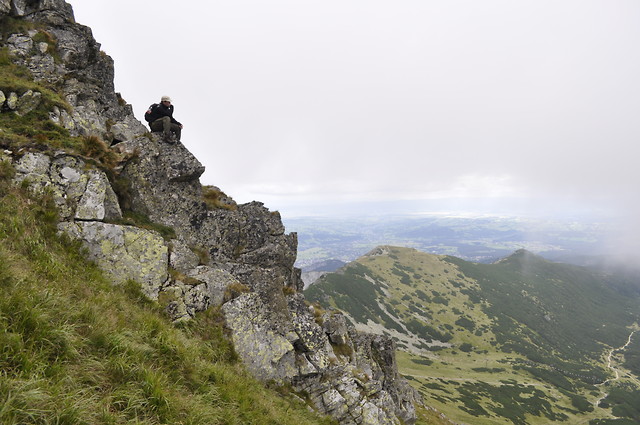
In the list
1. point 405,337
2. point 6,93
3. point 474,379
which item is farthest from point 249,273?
point 405,337

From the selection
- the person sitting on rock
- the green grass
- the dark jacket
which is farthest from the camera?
the dark jacket

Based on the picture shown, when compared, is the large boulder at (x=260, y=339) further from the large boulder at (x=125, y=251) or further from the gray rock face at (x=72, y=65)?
the gray rock face at (x=72, y=65)

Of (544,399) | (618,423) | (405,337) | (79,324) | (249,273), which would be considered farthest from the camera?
(405,337)

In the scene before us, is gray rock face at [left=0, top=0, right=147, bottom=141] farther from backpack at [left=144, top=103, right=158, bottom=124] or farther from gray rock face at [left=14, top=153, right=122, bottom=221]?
gray rock face at [left=14, top=153, right=122, bottom=221]

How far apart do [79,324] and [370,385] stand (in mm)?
19410

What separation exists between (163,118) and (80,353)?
20.7 m

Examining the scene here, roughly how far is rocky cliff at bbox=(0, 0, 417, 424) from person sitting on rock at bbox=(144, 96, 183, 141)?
33.8 inches

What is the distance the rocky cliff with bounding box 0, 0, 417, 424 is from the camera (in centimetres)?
1402

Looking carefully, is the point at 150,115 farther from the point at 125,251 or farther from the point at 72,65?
the point at 125,251

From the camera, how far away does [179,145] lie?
23.4 metres

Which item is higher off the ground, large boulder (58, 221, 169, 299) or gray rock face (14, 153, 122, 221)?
gray rock face (14, 153, 122, 221)

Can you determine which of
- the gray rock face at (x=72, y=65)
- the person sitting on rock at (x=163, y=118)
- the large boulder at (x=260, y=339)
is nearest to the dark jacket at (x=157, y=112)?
the person sitting on rock at (x=163, y=118)

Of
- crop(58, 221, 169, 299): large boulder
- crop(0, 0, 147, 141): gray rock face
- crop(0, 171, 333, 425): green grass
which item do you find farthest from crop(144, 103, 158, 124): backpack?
crop(0, 171, 333, 425): green grass

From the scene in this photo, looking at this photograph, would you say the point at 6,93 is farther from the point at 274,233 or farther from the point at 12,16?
the point at 274,233
